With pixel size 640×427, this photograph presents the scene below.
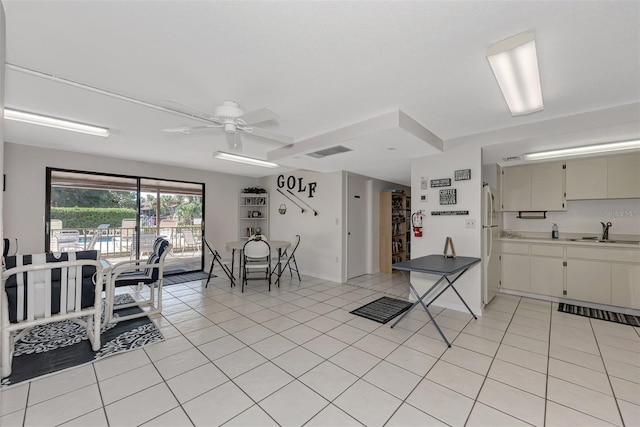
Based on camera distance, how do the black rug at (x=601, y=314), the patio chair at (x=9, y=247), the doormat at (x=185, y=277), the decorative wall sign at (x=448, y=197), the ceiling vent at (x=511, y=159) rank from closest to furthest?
the black rug at (x=601, y=314) → the patio chair at (x=9, y=247) → the decorative wall sign at (x=448, y=197) → the ceiling vent at (x=511, y=159) → the doormat at (x=185, y=277)

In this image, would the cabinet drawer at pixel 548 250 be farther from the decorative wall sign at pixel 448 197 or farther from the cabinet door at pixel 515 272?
the decorative wall sign at pixel 448 197

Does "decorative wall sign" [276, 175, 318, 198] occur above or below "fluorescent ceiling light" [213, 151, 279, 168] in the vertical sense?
below

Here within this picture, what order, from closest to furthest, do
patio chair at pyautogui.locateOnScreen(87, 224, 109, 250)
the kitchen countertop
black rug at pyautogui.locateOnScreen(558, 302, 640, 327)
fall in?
black rug at pyautogui.locateOnScreen(558, 302, 640, 327) → the kitchen countertop → patio chair at pyautogui.locateOnScreen(87, 224, 109, 250)

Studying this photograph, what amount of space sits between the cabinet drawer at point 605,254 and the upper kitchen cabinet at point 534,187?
0.70 metres

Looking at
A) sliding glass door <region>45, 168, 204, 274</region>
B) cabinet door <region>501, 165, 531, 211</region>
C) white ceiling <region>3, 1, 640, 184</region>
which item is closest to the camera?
white ceiling <region>3, 1, 640, 184</region>

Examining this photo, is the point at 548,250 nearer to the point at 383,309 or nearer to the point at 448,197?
the point at 448,197

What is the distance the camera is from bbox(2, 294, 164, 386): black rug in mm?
2160

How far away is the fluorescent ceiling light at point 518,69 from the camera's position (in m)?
1.62

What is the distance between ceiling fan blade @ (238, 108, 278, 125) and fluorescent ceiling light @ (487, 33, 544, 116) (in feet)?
5.24

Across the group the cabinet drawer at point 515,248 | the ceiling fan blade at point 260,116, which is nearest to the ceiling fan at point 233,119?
the ceiling fan blade at point 260,116

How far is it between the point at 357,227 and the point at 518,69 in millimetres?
3993

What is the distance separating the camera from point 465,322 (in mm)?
3139

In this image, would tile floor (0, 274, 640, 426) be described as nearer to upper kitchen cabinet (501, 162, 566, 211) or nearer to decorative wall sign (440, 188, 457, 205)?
decorative wall sign (440, 188, 457, 205)

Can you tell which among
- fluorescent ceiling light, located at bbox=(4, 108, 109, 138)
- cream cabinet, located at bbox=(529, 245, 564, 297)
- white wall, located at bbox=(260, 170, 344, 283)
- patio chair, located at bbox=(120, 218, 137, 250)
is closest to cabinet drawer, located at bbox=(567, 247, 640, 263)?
cream cabinet, located at bbox=(529, 245, 564, 297)
